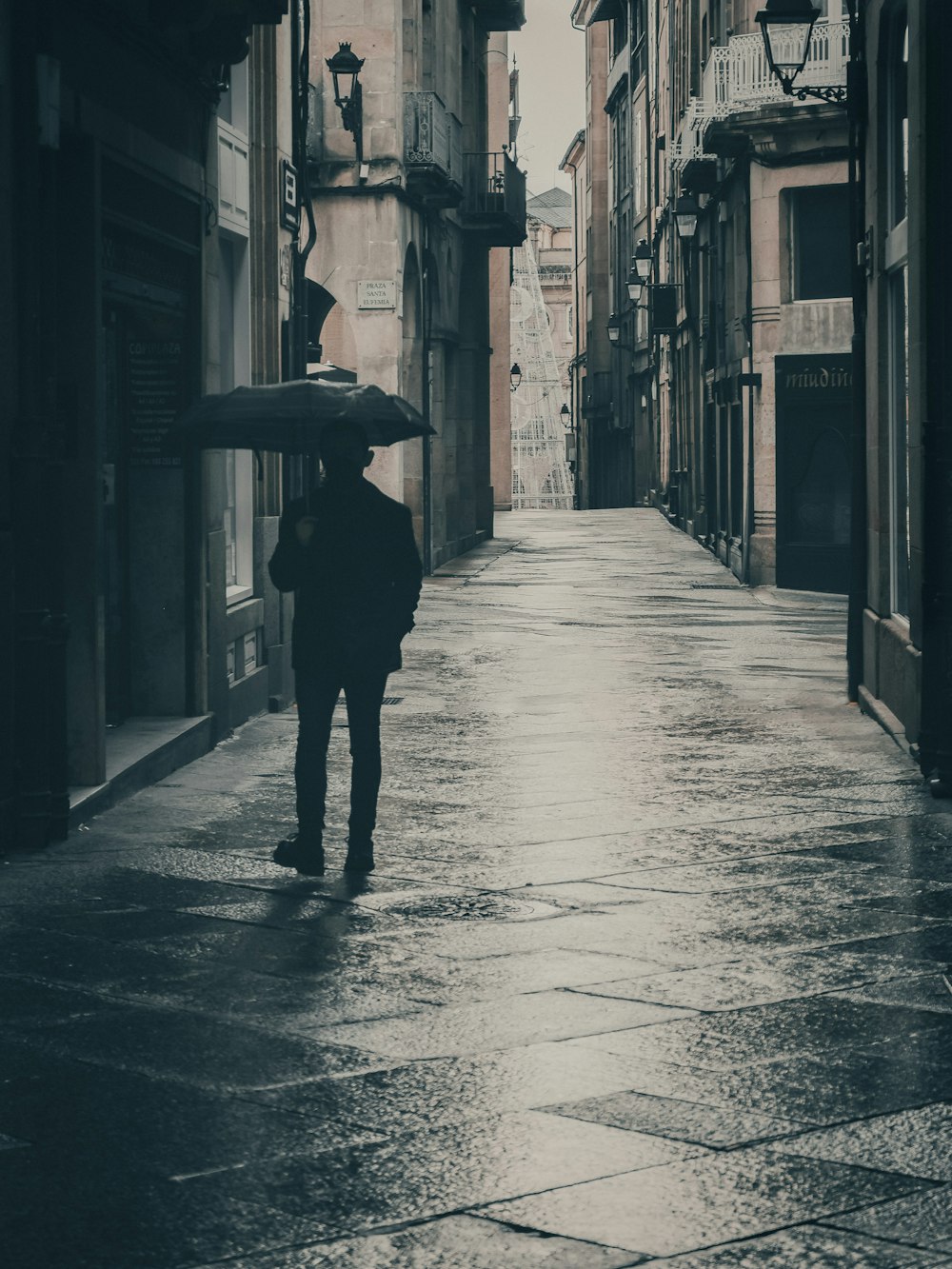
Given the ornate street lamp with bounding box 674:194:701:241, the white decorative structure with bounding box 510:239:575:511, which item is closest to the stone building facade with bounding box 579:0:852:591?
the ornate street lamp with bounding box 674:194:701:241

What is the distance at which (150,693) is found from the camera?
1178cm

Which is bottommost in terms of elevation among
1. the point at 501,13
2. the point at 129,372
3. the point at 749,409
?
the point at 129,372

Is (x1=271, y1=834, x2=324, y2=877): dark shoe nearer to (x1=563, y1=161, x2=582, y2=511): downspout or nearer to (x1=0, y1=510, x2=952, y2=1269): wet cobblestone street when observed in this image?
(x1=0, y1=510, x2=952, y2=1269): wet cobblestone street

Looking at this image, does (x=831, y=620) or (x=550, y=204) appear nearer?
(x=831, y=620)

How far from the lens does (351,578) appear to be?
8.16 meters

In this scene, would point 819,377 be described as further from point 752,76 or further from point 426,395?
point 426,395

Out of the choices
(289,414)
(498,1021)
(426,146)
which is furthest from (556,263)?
(498,1021)

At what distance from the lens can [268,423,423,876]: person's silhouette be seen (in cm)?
812

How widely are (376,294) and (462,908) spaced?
19.2 m

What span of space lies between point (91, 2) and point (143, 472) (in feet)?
9.34

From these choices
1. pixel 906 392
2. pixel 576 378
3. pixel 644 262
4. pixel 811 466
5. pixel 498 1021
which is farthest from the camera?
pixel 576 378

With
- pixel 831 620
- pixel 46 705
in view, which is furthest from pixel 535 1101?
pixel 831 620

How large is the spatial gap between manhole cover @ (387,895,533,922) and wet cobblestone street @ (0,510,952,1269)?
0.02m

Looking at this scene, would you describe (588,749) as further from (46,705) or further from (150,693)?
(46,705)
